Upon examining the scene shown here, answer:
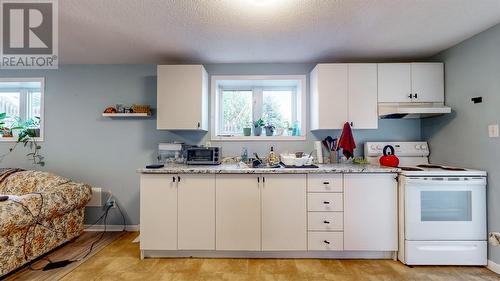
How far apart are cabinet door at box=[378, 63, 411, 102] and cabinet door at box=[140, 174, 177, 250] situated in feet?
8.70

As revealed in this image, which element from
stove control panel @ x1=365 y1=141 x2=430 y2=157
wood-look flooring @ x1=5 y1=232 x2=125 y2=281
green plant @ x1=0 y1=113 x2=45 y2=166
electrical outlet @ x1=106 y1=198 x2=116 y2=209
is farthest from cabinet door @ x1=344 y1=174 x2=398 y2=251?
green plant @ x1=0 y1=113 x2=45 y2=166

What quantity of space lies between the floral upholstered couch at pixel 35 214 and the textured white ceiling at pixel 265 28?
1613 millimetres

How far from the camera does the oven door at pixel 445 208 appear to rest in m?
2.24

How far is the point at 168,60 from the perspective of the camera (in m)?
3.05

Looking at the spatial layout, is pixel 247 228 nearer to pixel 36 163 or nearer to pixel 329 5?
pixel 329 5

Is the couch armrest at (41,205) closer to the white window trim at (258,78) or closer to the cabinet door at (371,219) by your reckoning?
the white window trim at (258,78)

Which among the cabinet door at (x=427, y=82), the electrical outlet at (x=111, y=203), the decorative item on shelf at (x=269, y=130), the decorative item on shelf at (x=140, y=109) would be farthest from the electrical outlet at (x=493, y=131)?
the electrical outlet at (x=111, y=203)

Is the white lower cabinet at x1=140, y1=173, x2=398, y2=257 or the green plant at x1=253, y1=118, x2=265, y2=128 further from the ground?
the green plant at x1=253, y1=118, x2=265, y2=128

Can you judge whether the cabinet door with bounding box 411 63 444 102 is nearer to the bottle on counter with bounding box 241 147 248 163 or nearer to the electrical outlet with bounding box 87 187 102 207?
the bottle on counter with bounding box 241 147 248 163

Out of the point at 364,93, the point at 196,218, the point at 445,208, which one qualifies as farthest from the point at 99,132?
the point at 445,208

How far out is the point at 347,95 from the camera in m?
2.75

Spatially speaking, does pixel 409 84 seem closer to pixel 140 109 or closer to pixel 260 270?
pixel 260 270

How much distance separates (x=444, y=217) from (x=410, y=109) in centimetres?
114

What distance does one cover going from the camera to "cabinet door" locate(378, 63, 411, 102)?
2.75 m
